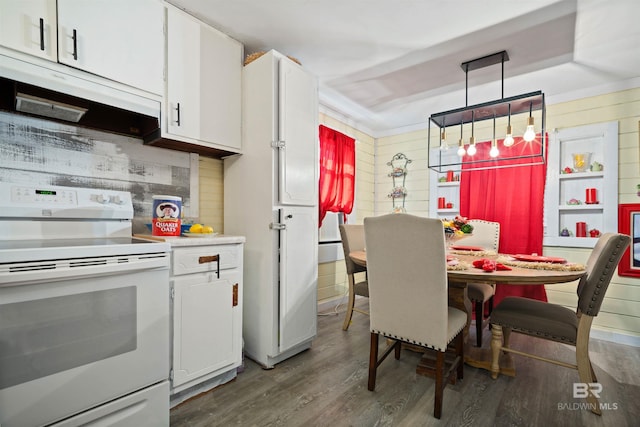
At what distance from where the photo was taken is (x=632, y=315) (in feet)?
8.94

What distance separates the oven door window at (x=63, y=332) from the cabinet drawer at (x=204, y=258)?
31cm

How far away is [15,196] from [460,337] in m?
2.68

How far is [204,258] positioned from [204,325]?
405 millimetres

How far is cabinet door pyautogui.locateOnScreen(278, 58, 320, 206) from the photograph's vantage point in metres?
2.17

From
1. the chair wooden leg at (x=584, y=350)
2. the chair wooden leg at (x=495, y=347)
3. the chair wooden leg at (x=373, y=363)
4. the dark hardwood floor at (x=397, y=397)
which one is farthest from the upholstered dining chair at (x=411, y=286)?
the chair wooden leg at (x=584, y=350)

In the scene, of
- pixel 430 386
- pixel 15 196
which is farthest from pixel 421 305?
pixel 15 196

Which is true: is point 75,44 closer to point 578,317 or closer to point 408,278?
point 408,278

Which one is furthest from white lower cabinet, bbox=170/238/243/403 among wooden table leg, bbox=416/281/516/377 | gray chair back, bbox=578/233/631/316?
gray chair back, bbox=578/233/631/316

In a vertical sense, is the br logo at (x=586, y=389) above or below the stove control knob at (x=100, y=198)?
below

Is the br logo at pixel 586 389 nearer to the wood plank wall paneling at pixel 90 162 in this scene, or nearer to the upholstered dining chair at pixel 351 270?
the upholstered dining chair at pixel 351 270

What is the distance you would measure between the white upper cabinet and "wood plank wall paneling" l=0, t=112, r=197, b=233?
33 centimetres

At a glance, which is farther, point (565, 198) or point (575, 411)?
point (565, 198)

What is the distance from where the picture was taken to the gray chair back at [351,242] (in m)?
2.95

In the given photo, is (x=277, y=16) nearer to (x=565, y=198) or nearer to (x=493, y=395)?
(x=493, y=395)
